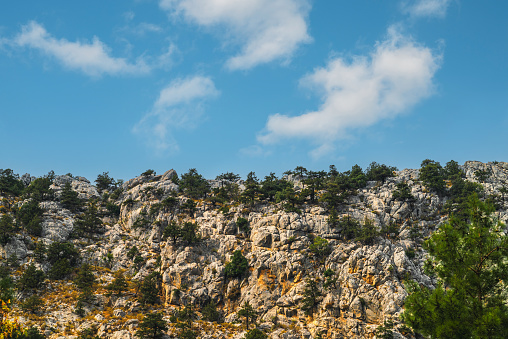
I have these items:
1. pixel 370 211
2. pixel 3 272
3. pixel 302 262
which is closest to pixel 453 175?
pixel 370 211

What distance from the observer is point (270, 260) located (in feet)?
344

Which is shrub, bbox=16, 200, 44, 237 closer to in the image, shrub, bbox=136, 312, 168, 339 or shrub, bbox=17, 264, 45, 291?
shrub, bbox=17, 264, 45, 291

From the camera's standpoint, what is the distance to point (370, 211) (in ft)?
403

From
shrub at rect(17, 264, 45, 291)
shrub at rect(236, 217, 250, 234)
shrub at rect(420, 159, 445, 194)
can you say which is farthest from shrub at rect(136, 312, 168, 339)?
shrub at rect(420, 159, 445, 194)

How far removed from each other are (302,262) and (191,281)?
31894mm

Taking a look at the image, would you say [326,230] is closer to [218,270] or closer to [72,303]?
[218,270]

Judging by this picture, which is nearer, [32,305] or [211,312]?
[32,305]

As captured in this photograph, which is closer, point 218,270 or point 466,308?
point 466,308

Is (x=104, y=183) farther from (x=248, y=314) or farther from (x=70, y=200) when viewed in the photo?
(x=248, y=314)

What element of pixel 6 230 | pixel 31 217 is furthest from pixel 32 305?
pixel 31 217

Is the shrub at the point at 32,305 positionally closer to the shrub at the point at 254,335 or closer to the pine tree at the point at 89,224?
the pine tree at the point at 89,224

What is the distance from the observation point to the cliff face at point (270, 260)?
86188 millimetres

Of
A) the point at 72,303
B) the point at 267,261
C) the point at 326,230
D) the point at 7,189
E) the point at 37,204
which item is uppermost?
the point at 7,189

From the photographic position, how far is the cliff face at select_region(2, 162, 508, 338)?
86.2 metres
